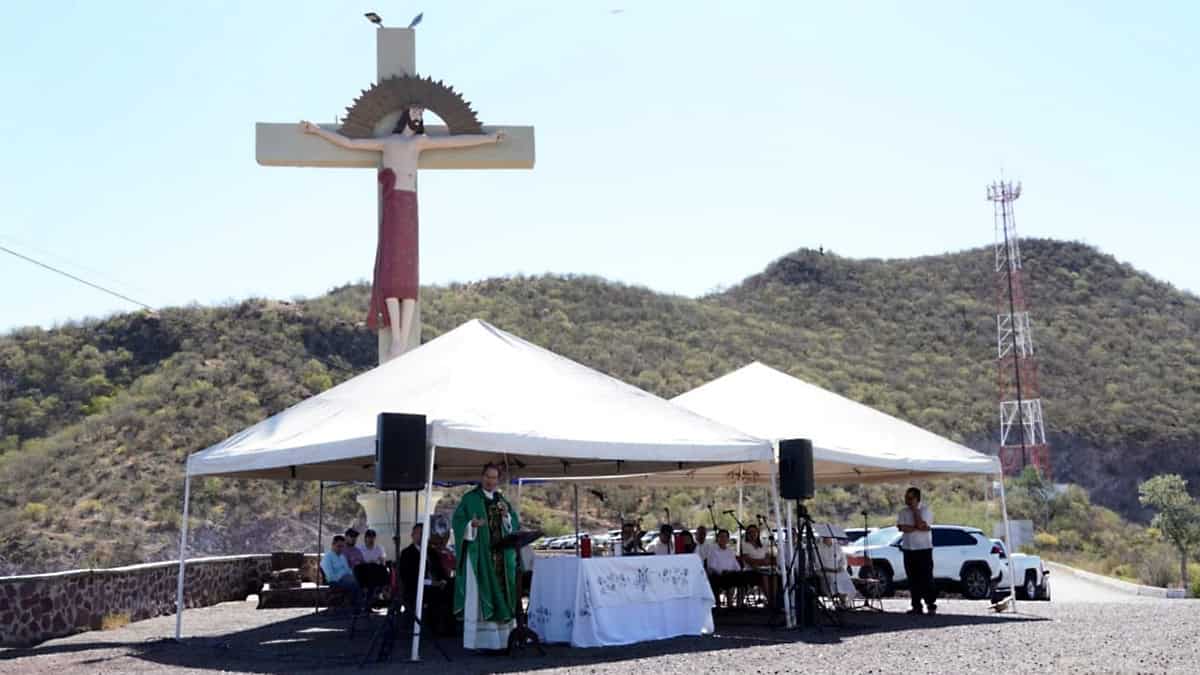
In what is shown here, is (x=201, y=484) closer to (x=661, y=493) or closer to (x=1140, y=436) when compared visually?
(x=661, y=493)

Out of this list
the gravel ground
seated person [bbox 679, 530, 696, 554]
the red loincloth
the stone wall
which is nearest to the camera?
the gravel ground

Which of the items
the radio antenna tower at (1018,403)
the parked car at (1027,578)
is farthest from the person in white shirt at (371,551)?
the radio antenna tower at (1018,403)

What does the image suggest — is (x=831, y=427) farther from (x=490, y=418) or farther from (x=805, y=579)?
(x=490, y=418)

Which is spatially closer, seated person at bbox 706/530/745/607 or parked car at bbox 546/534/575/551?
seated person at bbox 706/530/745/607

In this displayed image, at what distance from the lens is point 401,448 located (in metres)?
9.54

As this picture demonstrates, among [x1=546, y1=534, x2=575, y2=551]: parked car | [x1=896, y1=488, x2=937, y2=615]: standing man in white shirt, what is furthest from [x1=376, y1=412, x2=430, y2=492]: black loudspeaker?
[x1=546, y1=534, x2=575, y2=551]: parked car

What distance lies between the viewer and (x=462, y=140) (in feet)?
61.8

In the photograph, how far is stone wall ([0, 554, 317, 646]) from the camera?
12.5 metres

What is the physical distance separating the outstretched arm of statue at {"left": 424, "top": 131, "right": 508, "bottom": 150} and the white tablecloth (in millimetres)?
8851

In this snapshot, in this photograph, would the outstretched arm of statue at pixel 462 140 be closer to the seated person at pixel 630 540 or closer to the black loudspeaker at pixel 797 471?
the seated person at pixel 630 540

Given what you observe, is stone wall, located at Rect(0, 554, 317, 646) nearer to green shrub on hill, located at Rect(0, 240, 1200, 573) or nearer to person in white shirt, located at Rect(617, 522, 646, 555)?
person in white shirt, located at Rect(617, 522, 646, 555)

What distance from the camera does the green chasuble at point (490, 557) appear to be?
1028 centimetres

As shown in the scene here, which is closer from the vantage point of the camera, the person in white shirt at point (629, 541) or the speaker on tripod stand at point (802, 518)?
the speaker on tripod stand at point (802, 518)

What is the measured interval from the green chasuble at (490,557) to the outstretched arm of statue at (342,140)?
9206 mm
